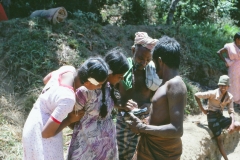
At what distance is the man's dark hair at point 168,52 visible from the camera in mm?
2525

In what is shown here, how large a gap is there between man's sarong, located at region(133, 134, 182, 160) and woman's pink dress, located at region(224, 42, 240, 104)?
473cm

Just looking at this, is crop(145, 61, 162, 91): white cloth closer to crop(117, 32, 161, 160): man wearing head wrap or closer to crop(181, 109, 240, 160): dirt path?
crop(117, 32, 161, 160): man wearing head wrap

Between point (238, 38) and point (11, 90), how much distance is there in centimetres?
425

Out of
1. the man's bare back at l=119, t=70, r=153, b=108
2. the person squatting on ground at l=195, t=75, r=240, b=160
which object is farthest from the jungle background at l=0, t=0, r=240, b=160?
the man's bare back at l=119, t=70, r=153, b=108

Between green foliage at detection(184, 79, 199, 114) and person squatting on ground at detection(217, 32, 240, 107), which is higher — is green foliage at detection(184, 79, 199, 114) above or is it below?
below

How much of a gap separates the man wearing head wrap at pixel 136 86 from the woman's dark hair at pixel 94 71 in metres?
0.76

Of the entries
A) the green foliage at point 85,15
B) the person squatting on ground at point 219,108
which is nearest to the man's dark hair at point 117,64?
the person squatting on ground at point 219,108

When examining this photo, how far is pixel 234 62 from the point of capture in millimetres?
7074

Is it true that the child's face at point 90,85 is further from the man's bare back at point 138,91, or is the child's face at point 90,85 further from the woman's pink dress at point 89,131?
the man's bare back at point 138,91

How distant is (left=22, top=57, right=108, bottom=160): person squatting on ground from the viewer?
2.32 metres

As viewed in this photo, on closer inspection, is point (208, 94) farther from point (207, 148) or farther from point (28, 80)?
point (28, 80)

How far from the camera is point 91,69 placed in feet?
7.82

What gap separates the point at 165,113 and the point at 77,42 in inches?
167

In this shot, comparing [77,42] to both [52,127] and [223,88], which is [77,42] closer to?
[223,88]
